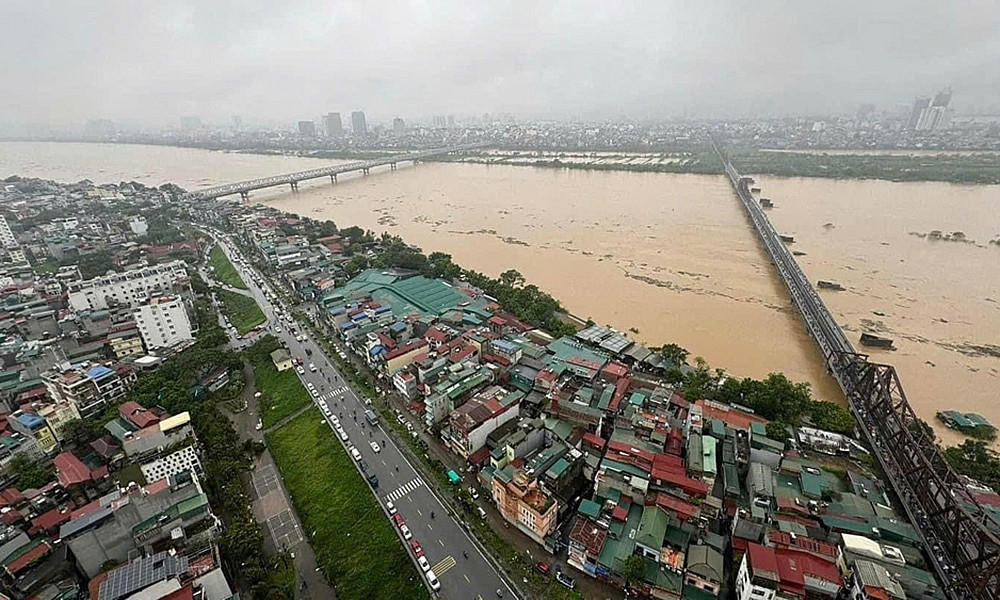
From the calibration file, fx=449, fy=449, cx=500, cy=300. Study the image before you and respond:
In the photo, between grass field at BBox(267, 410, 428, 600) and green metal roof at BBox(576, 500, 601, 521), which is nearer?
grass field at BBox(267, 410, 428, 600)

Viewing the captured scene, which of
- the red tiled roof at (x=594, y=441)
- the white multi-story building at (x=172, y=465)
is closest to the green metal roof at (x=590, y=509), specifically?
the red tiled roof at (x=594, y=441)

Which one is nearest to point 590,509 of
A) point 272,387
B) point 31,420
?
point 272,387

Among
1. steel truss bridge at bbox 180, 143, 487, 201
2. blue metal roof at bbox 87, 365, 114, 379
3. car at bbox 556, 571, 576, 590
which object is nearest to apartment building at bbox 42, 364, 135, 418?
blue metal roof at bbox 87, 365, 114, 379

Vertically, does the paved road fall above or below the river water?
below

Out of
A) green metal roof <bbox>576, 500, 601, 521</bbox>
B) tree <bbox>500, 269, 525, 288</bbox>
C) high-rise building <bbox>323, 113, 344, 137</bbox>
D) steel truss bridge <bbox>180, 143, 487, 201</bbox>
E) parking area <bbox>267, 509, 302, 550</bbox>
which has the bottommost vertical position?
parking area <bbox>267, 509, 302, 550</bbox>

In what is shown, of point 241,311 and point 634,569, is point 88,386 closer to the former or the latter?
point 241,311

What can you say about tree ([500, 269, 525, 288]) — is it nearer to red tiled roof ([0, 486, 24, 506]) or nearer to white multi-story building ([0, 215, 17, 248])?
red tiled roof ([0, 486, 24, 506])

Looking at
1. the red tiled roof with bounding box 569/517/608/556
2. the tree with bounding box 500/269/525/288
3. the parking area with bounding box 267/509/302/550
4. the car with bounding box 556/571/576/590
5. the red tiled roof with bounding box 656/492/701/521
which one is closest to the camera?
the car with bounding box 556/571/576/590
